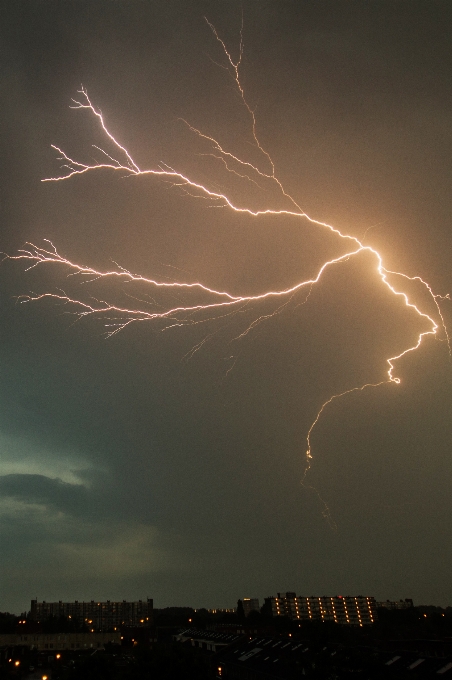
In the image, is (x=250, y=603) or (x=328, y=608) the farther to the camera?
(x=250, y=603)

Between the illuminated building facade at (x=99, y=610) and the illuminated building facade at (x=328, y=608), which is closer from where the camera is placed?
the illuminated building facade at (x=328, y=608)

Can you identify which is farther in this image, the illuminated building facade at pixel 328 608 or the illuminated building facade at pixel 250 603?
the illuminated building facade at pixel 250 603

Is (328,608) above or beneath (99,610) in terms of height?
beneath

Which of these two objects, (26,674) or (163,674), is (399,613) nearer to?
(26,674)

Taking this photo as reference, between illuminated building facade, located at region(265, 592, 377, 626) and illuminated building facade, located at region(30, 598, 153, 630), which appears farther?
illuminated building facade, located at region(30, 598, 153, 630)
